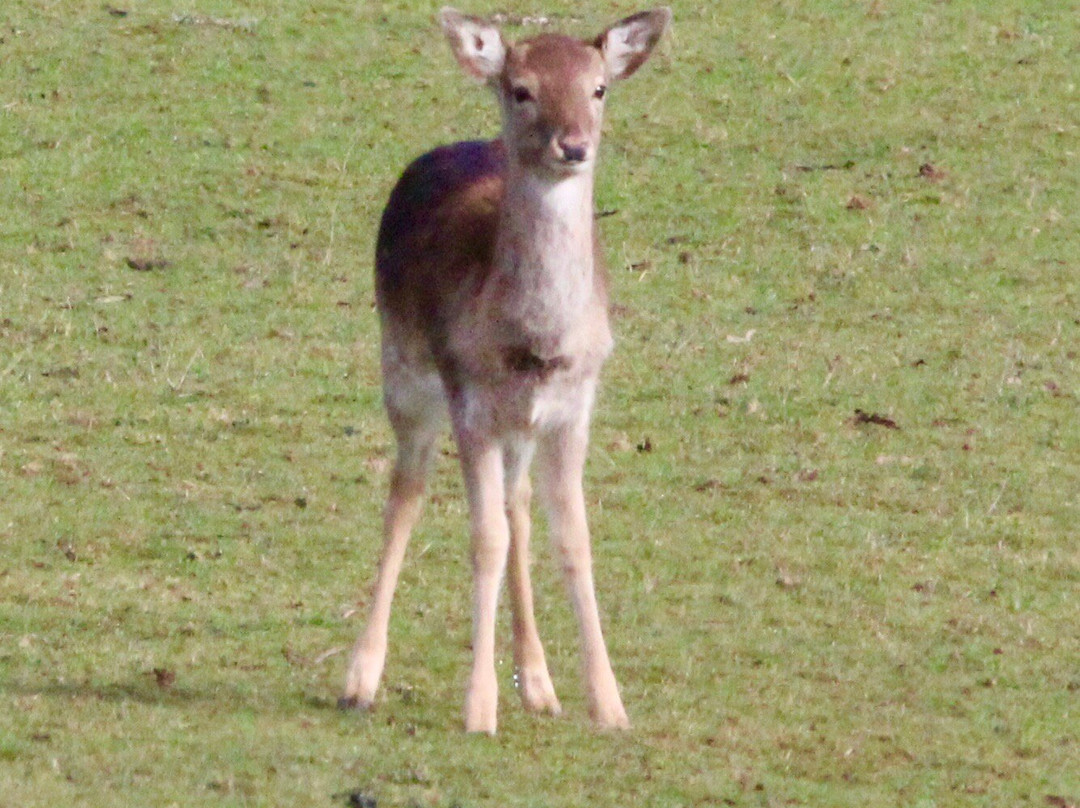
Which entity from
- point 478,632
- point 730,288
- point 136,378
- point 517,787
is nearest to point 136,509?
point 136,378

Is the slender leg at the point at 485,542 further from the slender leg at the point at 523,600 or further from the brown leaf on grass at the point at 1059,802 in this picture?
the brown leaf on grass at the point at 1059,802

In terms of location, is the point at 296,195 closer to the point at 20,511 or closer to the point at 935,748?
the point at 20,511

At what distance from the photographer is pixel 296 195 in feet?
52.6

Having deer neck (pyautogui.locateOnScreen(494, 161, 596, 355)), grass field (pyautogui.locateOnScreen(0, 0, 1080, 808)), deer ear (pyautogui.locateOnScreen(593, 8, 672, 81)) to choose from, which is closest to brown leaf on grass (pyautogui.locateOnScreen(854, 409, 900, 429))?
grass field (pyautogui.locateOnScreen(0, 0, 1080, 808))

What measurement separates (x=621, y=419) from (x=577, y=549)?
13.3ft

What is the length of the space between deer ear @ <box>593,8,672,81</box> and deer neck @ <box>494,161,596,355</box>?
1.92 ft

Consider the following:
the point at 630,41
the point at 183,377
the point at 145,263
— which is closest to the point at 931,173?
the point at 145,263

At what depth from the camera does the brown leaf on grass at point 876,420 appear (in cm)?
1249

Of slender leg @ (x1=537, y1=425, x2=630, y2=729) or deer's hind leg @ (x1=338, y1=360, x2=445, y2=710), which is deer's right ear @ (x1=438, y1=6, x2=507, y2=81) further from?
slender leg @ (x1=537, y1=425, x2=630, y2=729)

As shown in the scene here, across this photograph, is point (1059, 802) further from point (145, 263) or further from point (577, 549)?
point (145, 263)

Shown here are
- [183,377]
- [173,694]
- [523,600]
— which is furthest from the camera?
[183,377]

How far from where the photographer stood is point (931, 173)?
1678cm

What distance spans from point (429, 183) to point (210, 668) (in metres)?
2.08

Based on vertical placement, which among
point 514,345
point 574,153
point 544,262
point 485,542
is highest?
point 574,153
